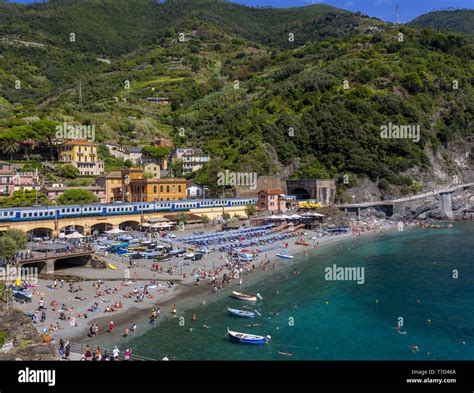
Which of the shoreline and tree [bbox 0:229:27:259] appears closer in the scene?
the shoreline

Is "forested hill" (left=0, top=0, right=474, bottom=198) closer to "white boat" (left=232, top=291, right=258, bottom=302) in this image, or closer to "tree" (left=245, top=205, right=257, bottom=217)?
"tree" (left=245, top=205, right=257, bottom=217)

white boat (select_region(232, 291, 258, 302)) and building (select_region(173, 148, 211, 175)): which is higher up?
building (select_region(173, 148, 211, 175))

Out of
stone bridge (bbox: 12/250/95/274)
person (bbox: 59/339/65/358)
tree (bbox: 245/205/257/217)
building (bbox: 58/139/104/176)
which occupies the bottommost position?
person (bbox: 59/339/65/358)

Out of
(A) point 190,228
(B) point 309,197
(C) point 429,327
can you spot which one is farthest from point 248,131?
(C) point 429,327

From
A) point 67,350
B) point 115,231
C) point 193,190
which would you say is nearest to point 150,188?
point 193,190

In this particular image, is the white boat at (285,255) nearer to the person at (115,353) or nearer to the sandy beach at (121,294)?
the sandy beach at (121,294)

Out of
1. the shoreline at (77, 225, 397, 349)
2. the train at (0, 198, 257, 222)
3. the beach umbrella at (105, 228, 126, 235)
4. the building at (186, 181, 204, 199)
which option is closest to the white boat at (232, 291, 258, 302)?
the shoreline at (77, 225, 397, 349)
